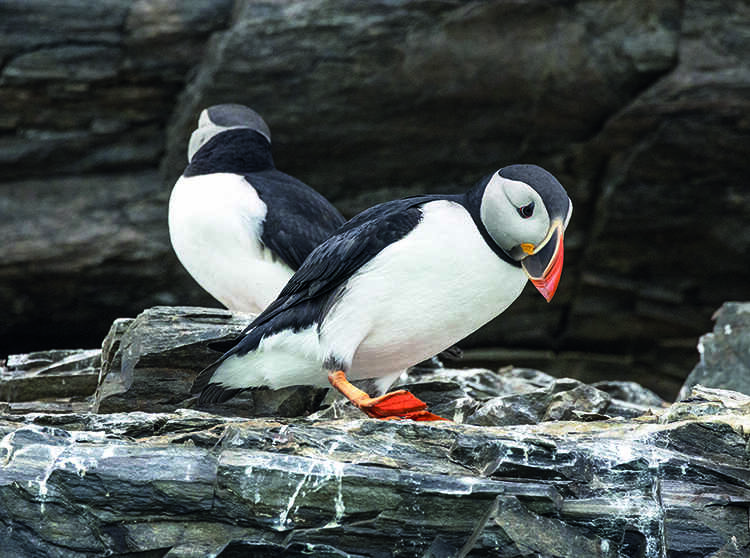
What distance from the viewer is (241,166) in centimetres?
740

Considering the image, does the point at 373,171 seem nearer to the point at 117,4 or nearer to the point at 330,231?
the point at 117,4

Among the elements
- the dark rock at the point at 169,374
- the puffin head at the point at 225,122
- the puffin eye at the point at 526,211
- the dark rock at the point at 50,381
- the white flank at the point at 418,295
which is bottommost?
the dark rock at the point at 50,381

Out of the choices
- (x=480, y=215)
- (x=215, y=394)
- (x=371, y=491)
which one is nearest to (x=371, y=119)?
(x=215, y=394)

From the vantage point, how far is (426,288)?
497cm

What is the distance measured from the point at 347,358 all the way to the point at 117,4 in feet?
19.8

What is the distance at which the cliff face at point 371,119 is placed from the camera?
32.3 feet

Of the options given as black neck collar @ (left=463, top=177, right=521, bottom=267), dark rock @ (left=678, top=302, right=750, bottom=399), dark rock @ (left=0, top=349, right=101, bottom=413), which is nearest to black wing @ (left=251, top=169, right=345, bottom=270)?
dark rock @ (left=0, top=349, right=101, bottom=413)

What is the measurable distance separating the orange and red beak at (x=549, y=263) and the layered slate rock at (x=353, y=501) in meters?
0.73

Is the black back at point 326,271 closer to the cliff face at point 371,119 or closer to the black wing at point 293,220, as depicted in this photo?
the black wing at point 293,220

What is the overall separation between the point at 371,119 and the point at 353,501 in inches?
255

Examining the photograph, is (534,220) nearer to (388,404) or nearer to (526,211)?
(526,211)

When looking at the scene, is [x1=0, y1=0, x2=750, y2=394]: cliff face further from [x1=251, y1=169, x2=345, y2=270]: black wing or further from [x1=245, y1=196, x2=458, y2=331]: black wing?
[x1=245, y1=196, x2=458, y2=331]: black wing

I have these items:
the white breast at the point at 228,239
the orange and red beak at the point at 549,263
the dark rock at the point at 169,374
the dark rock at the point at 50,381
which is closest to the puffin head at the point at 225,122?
the white breast at the point at 228,239

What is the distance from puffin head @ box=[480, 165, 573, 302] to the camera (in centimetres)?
484
